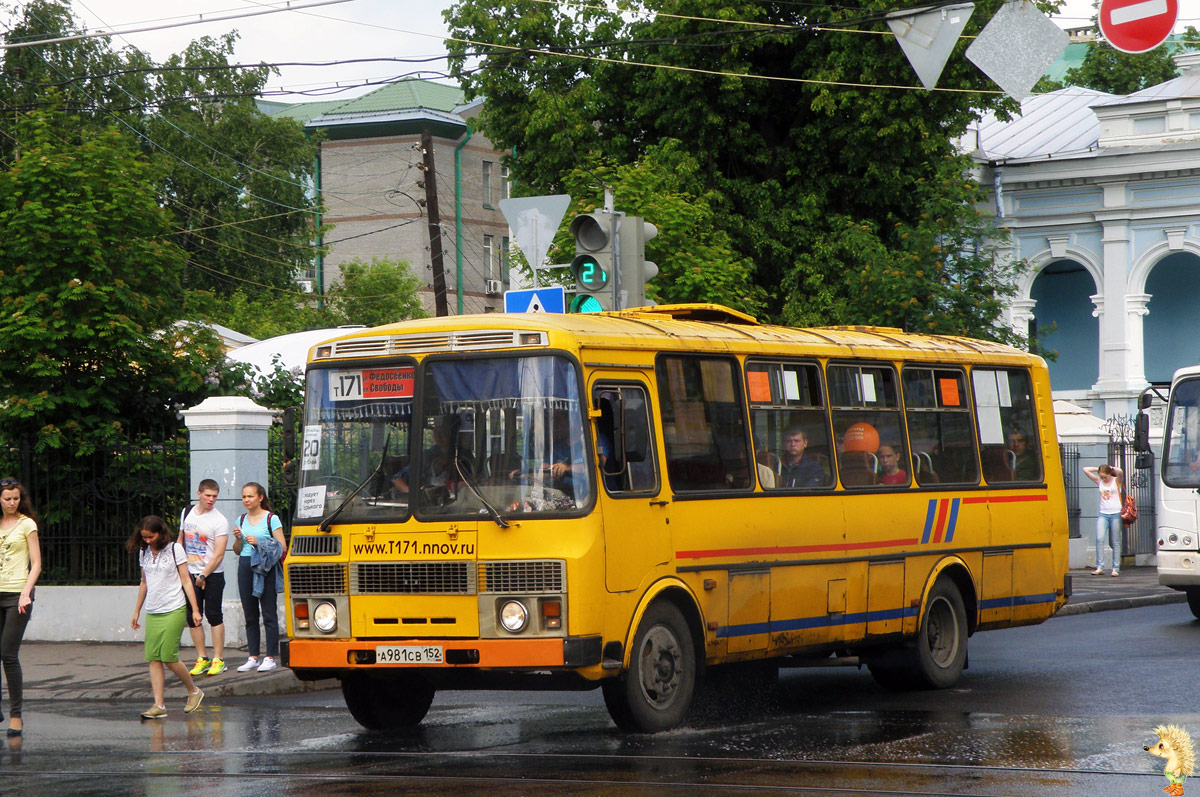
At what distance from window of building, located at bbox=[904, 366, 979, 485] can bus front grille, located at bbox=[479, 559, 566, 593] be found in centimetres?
430

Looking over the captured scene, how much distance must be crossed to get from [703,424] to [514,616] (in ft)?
6.93

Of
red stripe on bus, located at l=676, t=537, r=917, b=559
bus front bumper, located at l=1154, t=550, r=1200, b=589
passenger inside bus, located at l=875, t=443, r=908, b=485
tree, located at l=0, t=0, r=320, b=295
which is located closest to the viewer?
red stripe on bus, located at l=676, t=537, r=917, b=559

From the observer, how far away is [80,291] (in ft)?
54.5

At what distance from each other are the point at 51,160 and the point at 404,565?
893 centimetres

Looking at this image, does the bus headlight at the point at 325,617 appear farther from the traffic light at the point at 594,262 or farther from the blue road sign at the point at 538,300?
the traffic light at the point at 594,262

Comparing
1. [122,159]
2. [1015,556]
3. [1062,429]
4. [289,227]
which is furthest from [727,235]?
[289,227]

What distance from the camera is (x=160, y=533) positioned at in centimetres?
1211

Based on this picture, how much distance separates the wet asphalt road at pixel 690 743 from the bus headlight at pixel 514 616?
2.42ft

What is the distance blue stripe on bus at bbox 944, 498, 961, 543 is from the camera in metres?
13.1

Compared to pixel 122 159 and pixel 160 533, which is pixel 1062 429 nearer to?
pixel 122 159

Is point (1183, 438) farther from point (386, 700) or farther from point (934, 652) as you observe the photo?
point (386, 700)

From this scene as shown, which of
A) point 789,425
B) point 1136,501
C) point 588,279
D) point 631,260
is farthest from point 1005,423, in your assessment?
point 1136,501

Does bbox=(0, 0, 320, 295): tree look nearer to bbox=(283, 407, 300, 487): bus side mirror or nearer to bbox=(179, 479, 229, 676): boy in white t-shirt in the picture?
bbox=(179, 479, 229, 676): boy in white t-shirt

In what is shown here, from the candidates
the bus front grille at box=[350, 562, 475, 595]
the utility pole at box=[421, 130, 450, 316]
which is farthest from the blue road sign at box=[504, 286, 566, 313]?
the utility pole at box=[421, 130, 450, 316]
